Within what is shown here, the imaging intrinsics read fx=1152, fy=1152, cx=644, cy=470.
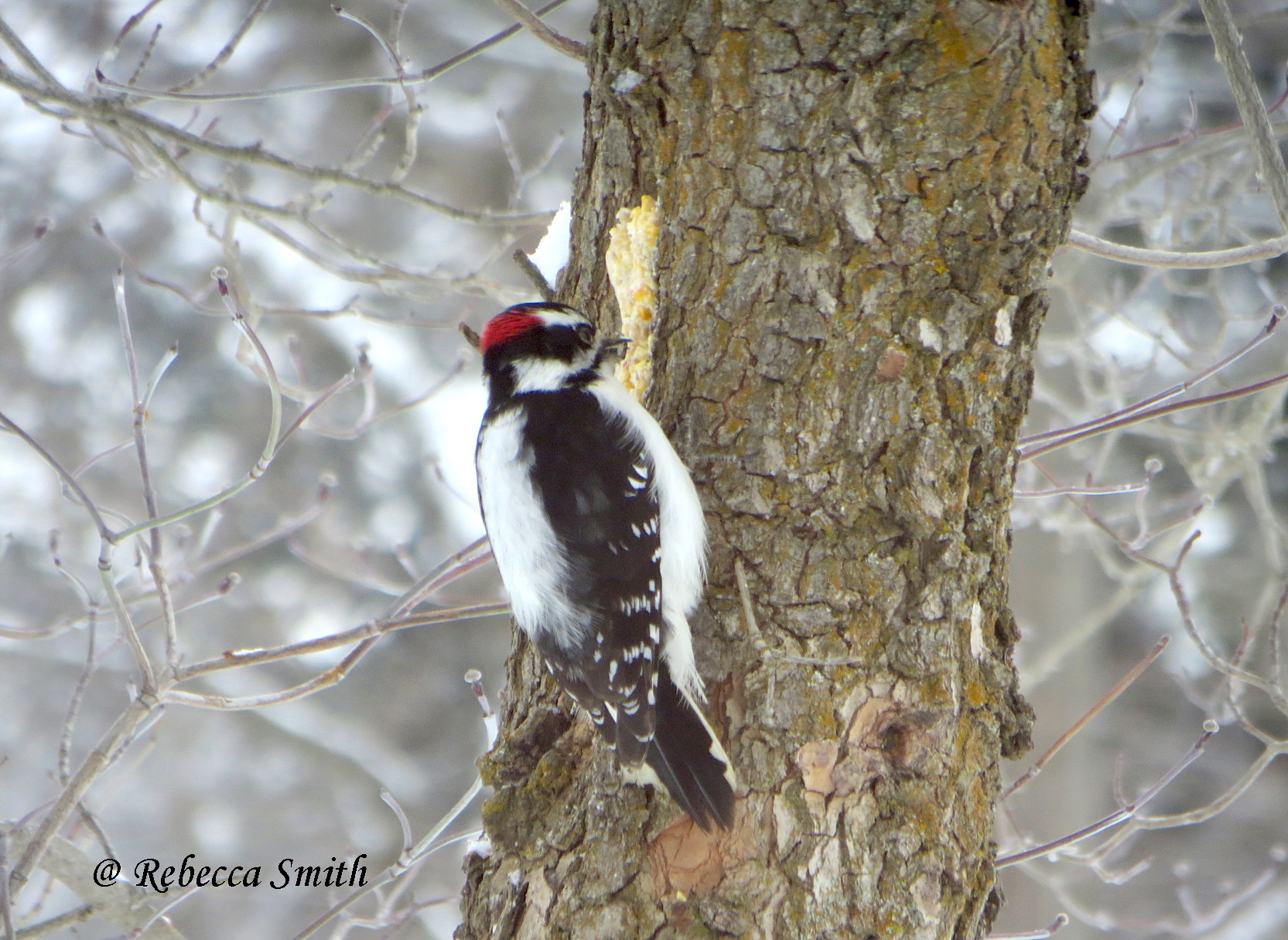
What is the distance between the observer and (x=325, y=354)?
8008 mm

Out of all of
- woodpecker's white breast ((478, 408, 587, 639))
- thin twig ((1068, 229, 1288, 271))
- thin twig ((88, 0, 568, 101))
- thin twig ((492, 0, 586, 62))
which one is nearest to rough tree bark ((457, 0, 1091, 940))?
woodpecker's white breast ((478, 408, 587, 639))

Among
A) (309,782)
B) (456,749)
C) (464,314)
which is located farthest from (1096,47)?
(309,782)

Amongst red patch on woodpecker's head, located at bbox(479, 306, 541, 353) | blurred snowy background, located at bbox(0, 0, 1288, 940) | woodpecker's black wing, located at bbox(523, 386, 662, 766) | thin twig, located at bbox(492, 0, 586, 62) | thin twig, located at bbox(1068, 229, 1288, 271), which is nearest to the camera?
woodpecker's black wing, located at bbox(523, 386, 662, 766)

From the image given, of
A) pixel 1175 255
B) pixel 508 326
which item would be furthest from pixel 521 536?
pixel 1175 255

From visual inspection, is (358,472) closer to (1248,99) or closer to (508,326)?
(508,326)

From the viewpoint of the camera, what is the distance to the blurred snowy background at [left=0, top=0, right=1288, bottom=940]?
22.9ft

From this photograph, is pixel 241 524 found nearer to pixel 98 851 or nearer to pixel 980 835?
pixel 98 851

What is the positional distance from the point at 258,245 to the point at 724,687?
20.7 feet

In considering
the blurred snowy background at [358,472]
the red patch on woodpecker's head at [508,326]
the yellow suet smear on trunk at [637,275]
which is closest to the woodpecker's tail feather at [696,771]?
the yellow suet smear on trunk at [637,275]

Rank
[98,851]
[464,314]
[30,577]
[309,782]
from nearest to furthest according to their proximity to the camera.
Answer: [464,314] → [98,851] → [30,577] → [309,782]

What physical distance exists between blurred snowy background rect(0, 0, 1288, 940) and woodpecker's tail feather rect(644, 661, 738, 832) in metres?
4.29

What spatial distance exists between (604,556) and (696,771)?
611mm

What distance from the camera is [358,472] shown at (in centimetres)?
811

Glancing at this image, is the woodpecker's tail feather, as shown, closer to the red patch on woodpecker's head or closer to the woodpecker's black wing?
the woodpecker's black wing
